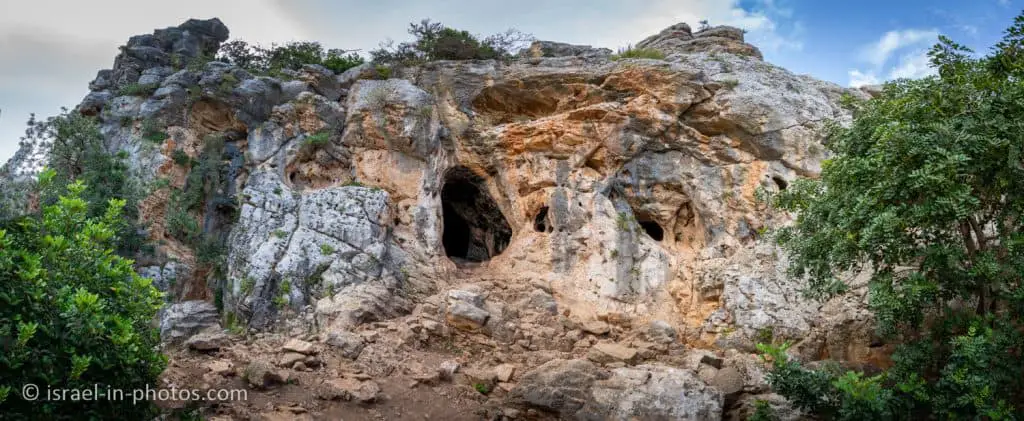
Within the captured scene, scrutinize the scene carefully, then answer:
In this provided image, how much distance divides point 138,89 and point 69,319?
15.6m

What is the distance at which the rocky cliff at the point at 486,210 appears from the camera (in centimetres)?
1218

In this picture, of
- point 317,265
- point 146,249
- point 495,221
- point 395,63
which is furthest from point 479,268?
point 146,249

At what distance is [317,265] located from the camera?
1362cm

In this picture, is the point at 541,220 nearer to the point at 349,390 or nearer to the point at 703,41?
the point at 349,390

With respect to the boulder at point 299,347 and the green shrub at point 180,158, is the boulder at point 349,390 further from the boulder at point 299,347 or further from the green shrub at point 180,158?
the green shrub at point 180,158

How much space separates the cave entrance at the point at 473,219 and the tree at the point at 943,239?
11908 mm

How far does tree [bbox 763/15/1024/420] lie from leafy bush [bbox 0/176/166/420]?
8126 mm

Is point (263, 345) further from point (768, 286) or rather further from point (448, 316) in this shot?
point (768, 286)

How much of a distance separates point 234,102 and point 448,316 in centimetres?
1054

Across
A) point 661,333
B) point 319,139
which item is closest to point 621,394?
point 661,333

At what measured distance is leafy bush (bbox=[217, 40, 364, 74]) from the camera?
2009cm

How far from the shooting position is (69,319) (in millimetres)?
5539

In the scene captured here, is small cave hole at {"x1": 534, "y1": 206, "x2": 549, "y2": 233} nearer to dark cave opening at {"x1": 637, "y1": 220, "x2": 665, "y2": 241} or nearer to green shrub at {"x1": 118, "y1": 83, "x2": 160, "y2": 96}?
dark cave opening at {"x1": 637, "y1": 220, "x2": 665, "y2": 241}

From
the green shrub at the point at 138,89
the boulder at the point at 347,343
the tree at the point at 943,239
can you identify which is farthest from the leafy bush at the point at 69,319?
the green shrub at the point at 138,89
